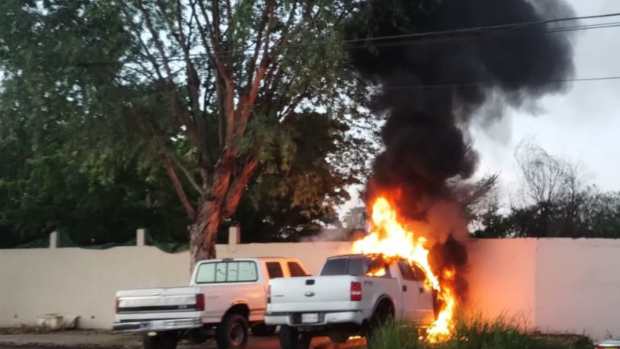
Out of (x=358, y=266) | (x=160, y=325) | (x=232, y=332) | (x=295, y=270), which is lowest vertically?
(x=232, y=332)

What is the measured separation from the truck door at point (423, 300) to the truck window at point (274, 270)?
275 cm

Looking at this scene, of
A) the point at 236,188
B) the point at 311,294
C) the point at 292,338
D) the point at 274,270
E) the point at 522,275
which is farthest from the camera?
the point at 236,188

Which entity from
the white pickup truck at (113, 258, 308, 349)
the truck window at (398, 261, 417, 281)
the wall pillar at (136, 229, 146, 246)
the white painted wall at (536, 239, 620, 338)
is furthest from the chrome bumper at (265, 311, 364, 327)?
the wall pillar at (136, 229, 146, 246)

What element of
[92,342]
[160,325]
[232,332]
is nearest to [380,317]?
[232,332]

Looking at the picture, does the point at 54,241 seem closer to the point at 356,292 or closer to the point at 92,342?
the point at 92,342

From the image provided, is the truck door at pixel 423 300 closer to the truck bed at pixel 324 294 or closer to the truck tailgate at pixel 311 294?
the truck bed at pixel 324 294

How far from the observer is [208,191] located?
749 inches

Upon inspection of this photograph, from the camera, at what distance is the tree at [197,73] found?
17.4 metres

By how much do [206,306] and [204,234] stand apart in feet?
13.2

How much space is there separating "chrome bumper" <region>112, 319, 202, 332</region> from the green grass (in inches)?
157

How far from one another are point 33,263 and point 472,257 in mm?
12586

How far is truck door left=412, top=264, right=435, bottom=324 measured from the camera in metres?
15.9

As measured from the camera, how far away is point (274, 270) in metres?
17.0

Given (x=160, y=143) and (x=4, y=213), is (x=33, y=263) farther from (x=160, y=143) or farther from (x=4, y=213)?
(x=160, y=143)
